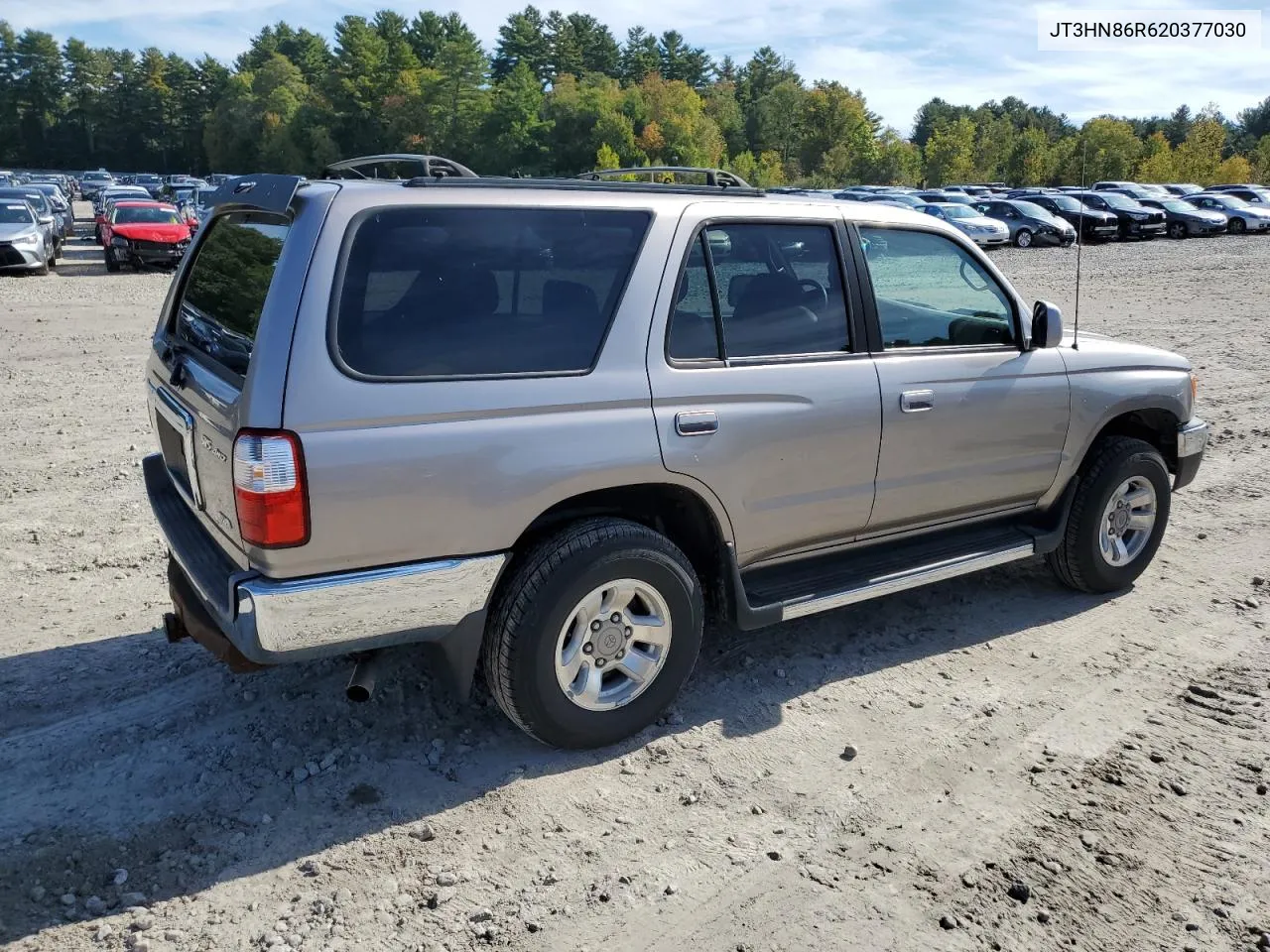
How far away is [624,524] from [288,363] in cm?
128

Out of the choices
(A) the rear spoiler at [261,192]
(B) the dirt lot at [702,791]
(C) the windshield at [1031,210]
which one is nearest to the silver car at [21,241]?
(B) the dirt lot at [702,791]

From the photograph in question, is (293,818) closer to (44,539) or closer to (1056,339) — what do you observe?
(44,539)

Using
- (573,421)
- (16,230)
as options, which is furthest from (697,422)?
(16,230)

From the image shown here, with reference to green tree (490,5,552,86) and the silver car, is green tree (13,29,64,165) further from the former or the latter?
the silver car

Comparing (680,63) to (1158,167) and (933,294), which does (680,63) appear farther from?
(933,294)

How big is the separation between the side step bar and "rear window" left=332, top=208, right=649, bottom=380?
1.35 meters

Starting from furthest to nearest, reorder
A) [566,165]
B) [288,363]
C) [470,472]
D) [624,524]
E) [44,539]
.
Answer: [566,165], [44,539], [624,524], [470,472], [288,363]

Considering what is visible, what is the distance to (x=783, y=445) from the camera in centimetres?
398

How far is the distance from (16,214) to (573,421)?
22.1m

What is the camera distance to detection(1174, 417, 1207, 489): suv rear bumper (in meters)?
5.44

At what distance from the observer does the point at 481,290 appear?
344 cm

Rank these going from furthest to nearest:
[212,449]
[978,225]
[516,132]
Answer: [516,132]
[978,225]
[212,449]

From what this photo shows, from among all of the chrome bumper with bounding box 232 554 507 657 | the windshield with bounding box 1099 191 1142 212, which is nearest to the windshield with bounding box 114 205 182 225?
the chrome bumper with bounding box 232 554 507 657

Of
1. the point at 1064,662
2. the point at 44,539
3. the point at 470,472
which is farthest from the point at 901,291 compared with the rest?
the point at 44,539
